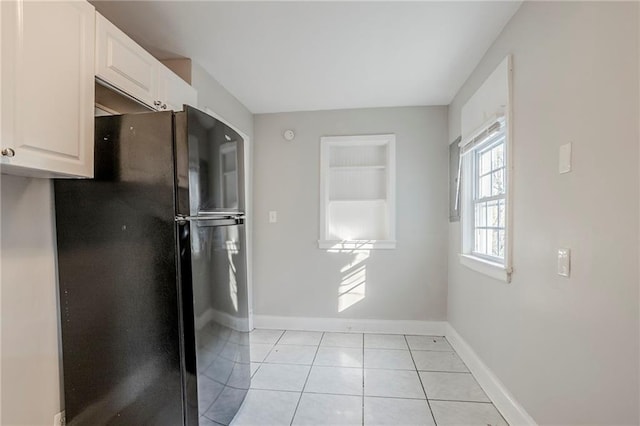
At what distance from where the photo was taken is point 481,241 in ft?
8.07

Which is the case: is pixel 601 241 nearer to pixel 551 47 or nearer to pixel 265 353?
→ pixel 551 47

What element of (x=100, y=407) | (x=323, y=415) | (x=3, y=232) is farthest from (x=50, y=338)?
(x=323, y=415)

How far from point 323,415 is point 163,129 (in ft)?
5.93

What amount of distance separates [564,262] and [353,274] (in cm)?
211

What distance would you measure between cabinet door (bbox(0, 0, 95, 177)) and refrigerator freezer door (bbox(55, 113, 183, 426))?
0.42 feet

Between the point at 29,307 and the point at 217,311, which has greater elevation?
the point at 29,307

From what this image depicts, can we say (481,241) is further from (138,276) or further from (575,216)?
(138,276)

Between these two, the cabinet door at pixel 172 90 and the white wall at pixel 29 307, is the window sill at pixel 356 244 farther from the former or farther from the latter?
the white wall at pixel 29 307

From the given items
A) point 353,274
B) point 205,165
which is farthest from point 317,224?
point 205,165

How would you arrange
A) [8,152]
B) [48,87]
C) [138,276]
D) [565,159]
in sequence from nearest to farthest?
[8,152]
[48,87]
[565,159]
[138,276]

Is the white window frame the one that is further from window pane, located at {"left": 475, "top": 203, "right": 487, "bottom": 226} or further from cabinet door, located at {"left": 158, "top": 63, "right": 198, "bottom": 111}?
cabinet door, located at {"left": 158, "top": 63, "right": 198, "bottom": 111}

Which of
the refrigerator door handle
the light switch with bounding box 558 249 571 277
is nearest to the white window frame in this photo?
the light switch with bounding box 558 249 571 277

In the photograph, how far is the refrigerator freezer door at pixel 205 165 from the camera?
139 centimetres

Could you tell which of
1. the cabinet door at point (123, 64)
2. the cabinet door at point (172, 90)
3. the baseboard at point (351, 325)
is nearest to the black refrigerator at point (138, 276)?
the cabinet door at point (123, 64)
